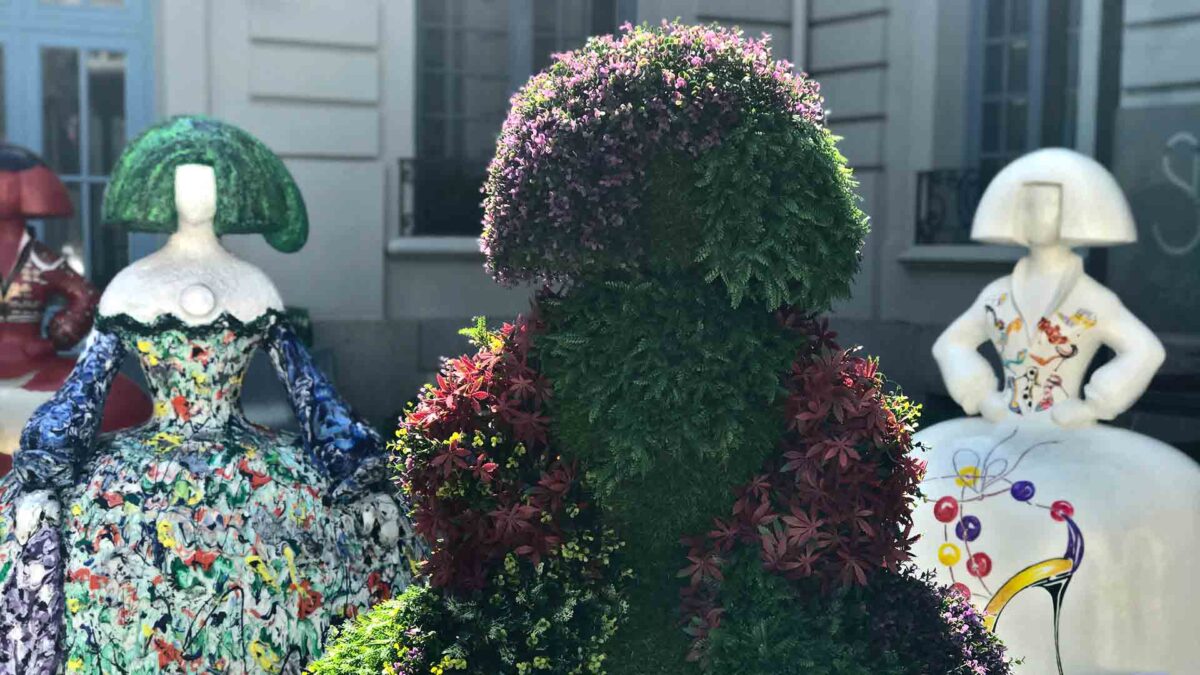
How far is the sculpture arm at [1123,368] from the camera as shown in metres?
4.42

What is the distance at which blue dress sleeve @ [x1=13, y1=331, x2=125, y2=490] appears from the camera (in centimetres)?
389

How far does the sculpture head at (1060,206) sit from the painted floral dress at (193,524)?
2.13m

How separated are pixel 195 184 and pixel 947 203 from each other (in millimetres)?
7213

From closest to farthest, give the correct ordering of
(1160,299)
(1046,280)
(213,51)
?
(1046,280) → (1160,299) → (213,51)

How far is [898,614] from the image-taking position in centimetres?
318

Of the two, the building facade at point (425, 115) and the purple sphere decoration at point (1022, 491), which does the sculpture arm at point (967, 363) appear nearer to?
the purple sphere decoration at point (1022, 491)

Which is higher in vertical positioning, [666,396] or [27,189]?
[27,189]

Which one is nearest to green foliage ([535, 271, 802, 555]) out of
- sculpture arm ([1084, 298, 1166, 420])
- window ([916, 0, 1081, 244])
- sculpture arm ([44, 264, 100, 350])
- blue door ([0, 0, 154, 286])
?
sculpture arm ([1084, 298, 1166, 420])

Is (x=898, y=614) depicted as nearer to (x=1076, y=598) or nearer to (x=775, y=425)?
(x=775, y=425)

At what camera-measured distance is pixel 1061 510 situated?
13.8ft

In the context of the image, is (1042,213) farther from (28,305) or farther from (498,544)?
(28,305)

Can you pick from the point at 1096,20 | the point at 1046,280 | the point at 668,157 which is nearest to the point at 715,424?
the point at 668,157

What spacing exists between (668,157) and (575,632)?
1.02m

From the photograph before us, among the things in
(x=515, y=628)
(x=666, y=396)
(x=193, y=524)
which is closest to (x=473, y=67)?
(x=193, y=524)
